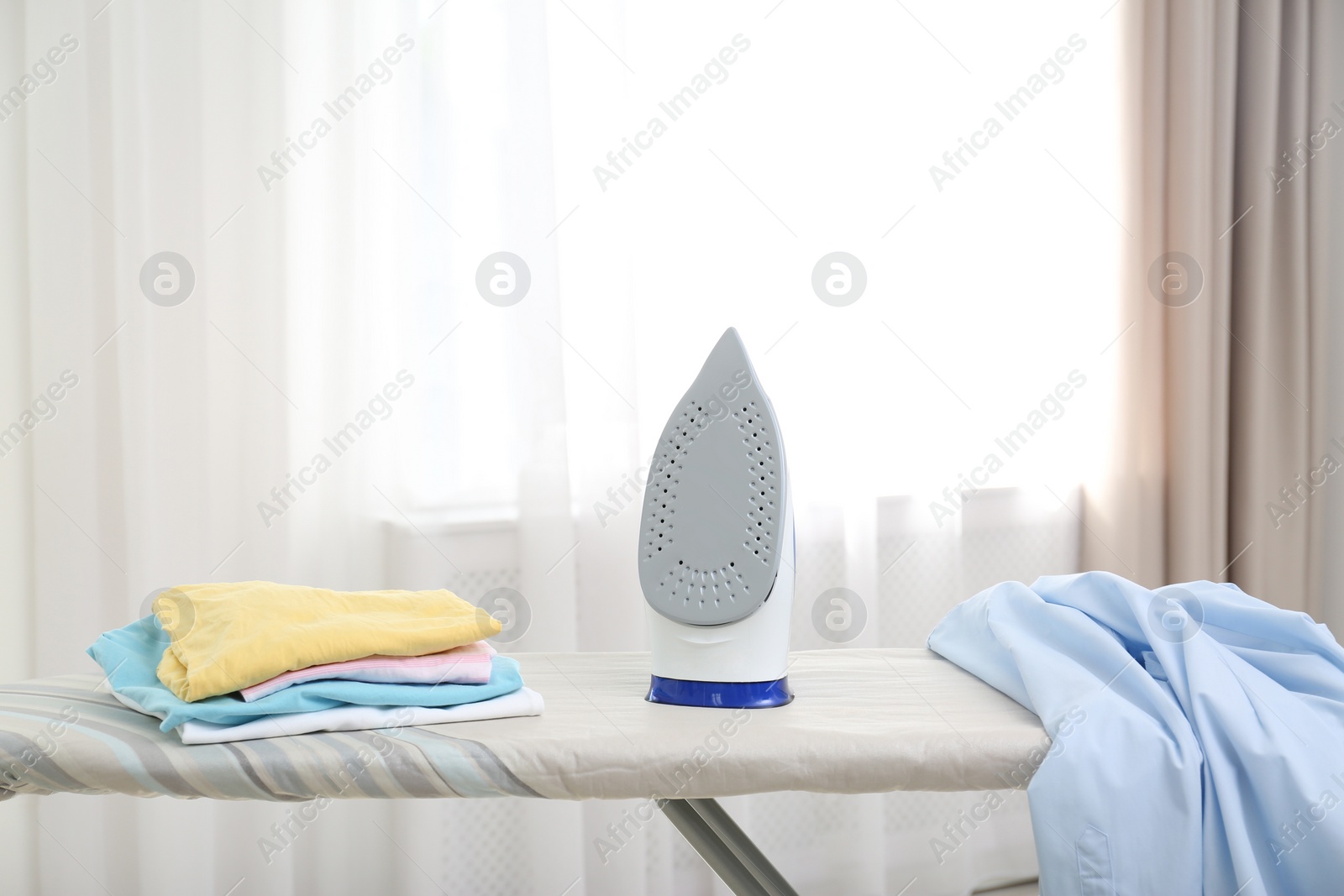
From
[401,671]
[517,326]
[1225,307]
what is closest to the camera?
[401,671]

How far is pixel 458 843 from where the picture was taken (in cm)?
171

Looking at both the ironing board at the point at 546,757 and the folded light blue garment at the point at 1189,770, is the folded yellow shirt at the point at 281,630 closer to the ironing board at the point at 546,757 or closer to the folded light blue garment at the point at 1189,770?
the ironing board at the point at 546,757

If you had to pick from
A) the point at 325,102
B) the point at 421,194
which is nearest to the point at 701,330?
the point at 421,194

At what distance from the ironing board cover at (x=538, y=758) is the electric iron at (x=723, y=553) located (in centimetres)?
6

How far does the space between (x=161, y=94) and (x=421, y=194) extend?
436 mm

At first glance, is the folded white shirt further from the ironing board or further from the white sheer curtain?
the white sheer curtain

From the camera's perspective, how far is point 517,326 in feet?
5.64

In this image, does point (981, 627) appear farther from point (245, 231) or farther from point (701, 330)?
point (245, 231)

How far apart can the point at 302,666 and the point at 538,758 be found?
0.76 ft

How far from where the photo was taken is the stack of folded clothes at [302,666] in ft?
→ 2.69

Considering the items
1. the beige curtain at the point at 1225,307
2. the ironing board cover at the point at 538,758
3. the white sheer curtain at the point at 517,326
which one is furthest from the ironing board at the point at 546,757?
the beige curtain at the point at 1225,307

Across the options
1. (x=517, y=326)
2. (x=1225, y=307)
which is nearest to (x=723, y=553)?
(x=517, y=326)

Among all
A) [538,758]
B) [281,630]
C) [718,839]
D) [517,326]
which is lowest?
[718,839]

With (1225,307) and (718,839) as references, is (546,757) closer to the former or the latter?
(718,839)
